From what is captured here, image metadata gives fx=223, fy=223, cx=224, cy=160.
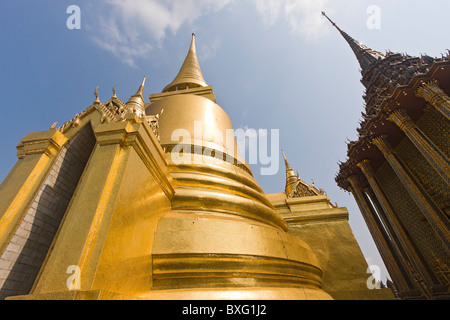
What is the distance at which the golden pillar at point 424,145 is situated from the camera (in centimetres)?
799

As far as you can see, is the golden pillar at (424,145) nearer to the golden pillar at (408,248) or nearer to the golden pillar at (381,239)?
the golden pillar at (408,248)

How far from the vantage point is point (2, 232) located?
158cm

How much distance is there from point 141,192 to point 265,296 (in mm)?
1332

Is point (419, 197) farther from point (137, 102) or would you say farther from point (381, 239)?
point (137, 102)

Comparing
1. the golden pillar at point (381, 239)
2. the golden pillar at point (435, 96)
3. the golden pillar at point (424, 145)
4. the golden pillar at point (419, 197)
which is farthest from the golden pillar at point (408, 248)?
the golden pillar at point (435, 96)

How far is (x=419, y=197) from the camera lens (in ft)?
30.7

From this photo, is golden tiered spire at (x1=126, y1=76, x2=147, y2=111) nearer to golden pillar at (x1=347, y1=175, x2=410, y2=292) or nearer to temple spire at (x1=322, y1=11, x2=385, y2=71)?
golden pillar at (x1=347, y1=175, x2=410, y2=292)

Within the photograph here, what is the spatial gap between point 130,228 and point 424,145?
1139 cm

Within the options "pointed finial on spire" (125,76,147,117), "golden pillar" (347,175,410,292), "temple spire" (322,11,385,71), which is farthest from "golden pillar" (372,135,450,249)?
"pointed finial on spire" (125,76,147,117)

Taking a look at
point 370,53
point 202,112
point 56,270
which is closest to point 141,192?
point 56,270

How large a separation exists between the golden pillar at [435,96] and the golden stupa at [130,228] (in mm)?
8685

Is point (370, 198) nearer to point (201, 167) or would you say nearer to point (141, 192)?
point (201, 167)

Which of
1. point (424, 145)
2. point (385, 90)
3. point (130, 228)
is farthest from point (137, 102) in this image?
point (385, 90)

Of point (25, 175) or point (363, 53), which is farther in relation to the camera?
point (363, 53)
